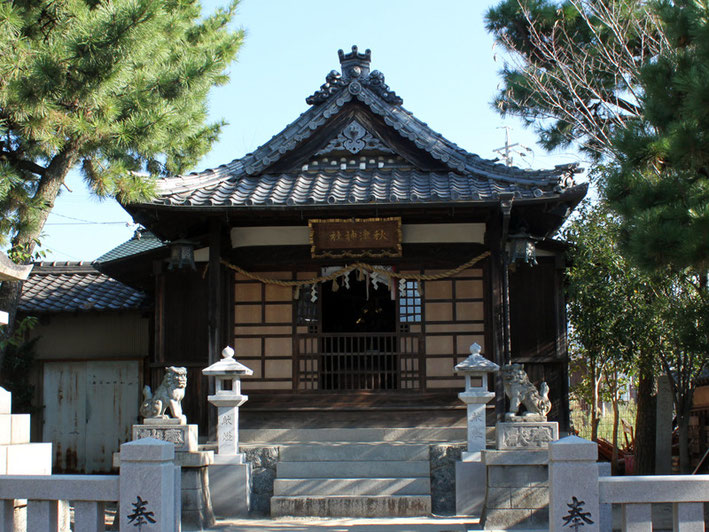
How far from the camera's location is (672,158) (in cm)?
834

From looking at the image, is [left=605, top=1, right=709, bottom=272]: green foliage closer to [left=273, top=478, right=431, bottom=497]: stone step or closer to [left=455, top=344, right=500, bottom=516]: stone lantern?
[left=455, top=344, right=500, bottom=516]: stone lantern

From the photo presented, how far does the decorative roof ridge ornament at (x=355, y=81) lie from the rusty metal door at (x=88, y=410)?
7.68 m

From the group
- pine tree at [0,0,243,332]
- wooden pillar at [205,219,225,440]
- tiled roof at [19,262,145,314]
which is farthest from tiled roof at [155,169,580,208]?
tiled roof at [19,262,145,314]

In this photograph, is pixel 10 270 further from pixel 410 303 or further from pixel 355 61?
pixel 355 61

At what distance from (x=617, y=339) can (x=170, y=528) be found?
9.75 m

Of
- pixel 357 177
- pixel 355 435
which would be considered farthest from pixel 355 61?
pixel 355 435

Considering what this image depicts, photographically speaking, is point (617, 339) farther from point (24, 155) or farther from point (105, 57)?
point (24, 155)

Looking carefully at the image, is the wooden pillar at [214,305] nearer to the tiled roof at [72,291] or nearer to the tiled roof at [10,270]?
the tiled roof at [10,270]

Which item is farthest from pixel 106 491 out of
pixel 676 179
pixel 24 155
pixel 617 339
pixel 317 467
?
pixel 617 339

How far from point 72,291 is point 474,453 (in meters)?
11.5

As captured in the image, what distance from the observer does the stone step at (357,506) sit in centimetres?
1180

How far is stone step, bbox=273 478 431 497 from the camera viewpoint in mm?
12094

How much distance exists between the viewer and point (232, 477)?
12.1 metres

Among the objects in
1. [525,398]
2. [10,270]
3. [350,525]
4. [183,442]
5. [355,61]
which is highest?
[355,61]
